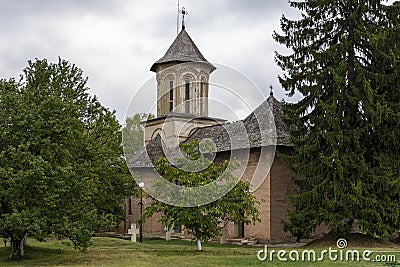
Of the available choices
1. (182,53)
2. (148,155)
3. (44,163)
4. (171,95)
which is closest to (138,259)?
(44,163)

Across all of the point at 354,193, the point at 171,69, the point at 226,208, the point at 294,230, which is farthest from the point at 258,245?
the point at 171,69

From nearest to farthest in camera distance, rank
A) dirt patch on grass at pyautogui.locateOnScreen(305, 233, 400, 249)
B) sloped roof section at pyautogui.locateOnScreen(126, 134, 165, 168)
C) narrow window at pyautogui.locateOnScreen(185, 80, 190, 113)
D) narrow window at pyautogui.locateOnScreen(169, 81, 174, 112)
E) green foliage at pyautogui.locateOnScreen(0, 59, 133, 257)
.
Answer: green foliage at pyautogui.locateOnScreen(0, 59, 133, 257) → dirt patch on grass at pyautogui.locateOnScreen(305, 233, 400, 249) → sloped roof section at pyautogui.locateOnScreen(126, 134, 165, 168) → narrow window at pyautogui.locateOnScreen(185, 80, 190, 113) → narrow window at pyautogui.locateOnScreen(169, 81, 174, 112)

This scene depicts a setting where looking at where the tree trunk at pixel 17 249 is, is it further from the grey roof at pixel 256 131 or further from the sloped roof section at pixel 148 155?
the sloped roof section at pixel 148 155

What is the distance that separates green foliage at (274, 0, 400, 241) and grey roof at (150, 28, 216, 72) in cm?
1857

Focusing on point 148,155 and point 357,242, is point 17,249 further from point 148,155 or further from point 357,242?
point 148,155

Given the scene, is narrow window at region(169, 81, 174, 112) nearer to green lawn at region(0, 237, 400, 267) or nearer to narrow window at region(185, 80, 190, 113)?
narrow window at region(185, 80, 190, 113)

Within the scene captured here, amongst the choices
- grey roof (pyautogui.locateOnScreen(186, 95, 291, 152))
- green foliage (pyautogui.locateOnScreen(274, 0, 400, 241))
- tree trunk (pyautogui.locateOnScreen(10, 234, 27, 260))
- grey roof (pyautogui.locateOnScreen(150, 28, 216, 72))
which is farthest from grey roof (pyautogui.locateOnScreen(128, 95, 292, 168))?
tree trunk (pyautogui.locateOnScreen(10, 234, 27, 260))

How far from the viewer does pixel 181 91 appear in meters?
46.6

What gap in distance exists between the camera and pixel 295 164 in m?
29.1

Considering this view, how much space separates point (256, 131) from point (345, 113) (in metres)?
7.90

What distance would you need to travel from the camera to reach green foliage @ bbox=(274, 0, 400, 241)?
86.5ft

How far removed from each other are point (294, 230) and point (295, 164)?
131 inches

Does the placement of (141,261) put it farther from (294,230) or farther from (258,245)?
(258,245)

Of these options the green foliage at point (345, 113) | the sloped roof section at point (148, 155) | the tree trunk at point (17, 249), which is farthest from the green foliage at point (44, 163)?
the sloped roof section at point (148, 155)
